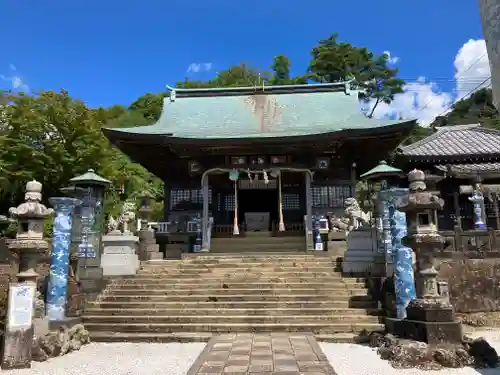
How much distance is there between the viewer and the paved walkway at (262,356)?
5.86m

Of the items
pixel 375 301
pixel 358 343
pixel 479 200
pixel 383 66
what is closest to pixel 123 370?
pixel 358 343

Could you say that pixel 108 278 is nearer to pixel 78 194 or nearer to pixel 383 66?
pixel 78 194

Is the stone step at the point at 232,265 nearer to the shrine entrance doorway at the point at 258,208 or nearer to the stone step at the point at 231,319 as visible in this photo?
the stone step at the point at 231,319

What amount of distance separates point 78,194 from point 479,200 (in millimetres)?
17212

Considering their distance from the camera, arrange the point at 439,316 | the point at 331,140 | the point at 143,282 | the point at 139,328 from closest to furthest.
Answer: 1. the point at 439,316
2. the point at 139,328
3. the point at 143,282
4. the point at 331,140

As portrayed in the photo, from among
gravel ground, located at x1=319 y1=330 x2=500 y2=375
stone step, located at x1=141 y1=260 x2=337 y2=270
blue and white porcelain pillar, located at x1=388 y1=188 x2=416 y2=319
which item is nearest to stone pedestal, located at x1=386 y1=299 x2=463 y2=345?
gravel ground, located at x1=319 y1=330 x2=500 y2=375

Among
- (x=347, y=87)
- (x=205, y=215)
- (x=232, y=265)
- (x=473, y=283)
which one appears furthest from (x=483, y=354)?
(x=347, y=87)

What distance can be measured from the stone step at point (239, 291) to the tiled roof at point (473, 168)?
11.5 meters

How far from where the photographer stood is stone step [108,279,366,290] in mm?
10789

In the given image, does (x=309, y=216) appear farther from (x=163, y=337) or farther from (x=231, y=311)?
(x=163, y=337)

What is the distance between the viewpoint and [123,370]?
21.5 ft

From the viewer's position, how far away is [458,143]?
21.5 meters

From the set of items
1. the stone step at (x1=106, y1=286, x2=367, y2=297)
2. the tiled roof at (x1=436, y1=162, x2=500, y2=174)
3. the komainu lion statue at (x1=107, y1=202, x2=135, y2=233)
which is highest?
the tiled roof at (x1=436, y1=162, x2=500, y2=174)

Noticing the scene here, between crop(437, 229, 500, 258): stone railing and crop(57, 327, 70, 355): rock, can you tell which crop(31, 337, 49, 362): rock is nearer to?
crop(57, 327, 70, 355): rock
